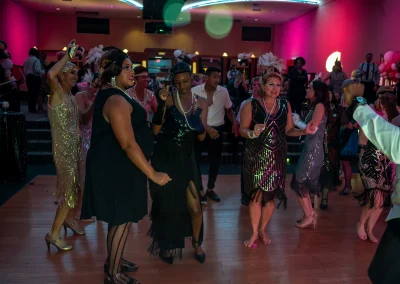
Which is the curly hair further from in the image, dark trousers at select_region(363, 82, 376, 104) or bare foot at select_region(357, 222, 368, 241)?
dark trousers at select_region(363, 82, 376, 104)

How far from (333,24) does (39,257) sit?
1317 cm

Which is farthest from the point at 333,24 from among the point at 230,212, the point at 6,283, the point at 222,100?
the point at 6,283

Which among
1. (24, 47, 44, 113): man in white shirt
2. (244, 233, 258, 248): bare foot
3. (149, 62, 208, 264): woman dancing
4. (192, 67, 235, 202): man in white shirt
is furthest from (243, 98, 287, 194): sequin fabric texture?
(24, 47, 44, 113): man in white shirt

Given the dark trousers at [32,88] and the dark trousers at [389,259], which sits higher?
the dark trousers at [32,88]

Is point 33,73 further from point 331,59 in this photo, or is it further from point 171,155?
point 331,59

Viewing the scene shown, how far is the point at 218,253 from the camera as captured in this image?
10.9 feet

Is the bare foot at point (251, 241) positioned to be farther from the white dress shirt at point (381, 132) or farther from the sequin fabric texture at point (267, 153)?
the white dress shirt at point (381, 132)

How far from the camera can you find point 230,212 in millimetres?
4441

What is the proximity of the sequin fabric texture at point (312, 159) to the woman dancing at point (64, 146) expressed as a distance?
2089 millimetres

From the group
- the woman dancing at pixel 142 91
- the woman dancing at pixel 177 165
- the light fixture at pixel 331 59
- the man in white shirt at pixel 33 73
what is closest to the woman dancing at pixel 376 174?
the woman dancing at pixel 177 165

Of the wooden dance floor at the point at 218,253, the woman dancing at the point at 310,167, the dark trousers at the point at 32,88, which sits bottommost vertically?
the wooden dance floor at the point at 218,253

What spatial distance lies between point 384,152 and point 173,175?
68.3 inches

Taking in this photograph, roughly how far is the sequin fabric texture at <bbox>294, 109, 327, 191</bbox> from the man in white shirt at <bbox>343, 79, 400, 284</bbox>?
6.77ft

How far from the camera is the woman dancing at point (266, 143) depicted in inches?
129
